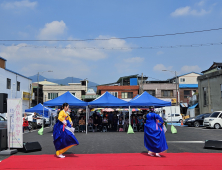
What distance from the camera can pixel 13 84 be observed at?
3959cm

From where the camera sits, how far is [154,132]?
858 centimetres

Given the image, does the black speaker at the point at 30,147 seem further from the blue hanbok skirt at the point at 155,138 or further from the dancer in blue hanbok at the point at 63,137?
the blue hanbok skirt at the point at 155,138

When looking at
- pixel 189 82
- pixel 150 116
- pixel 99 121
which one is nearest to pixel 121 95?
pixel 189 82

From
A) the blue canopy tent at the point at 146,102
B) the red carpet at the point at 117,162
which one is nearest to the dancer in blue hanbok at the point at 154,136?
the red carpet at the point at 117,162

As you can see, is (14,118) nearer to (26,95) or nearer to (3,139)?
(3,139)

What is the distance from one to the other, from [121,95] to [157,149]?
51884 millimetres

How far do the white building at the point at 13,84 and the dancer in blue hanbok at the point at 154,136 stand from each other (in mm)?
30490

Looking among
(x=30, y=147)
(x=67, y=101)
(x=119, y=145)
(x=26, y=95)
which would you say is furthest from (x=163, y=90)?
(x=30, y=147)

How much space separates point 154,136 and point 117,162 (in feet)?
5.19

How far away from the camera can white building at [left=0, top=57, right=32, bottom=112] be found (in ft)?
118

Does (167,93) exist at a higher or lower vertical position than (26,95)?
higher

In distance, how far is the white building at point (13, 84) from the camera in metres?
36.0

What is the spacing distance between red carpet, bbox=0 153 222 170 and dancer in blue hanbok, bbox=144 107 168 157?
277 mm

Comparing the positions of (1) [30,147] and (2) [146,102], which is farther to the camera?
(2) [146,102]
